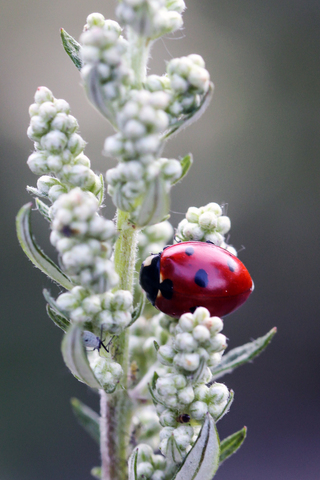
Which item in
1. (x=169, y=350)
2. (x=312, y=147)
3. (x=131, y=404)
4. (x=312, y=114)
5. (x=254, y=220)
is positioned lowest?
(x=131, y=404)

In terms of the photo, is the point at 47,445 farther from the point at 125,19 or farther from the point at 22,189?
the point at 125,19

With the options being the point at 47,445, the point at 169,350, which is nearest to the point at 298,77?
the point at 47,445

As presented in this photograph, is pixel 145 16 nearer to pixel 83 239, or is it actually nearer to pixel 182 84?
pixel 182 84

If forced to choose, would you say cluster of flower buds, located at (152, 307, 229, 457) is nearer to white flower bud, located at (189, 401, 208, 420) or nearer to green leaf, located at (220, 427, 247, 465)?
white flower bud, located at (189, 401, 208, 420)

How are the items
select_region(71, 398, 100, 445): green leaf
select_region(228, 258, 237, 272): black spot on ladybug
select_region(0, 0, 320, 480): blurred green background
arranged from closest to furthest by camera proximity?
select_region(228, 258, 237, 272): black spot on ladybug < select_region(71, 398, 100, 445): green leaf < select_region(0, 0, 320, 480): blurred green background

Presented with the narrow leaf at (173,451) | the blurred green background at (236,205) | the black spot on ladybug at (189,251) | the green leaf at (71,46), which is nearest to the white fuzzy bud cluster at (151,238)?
the black spot on ladybug at (189,251)

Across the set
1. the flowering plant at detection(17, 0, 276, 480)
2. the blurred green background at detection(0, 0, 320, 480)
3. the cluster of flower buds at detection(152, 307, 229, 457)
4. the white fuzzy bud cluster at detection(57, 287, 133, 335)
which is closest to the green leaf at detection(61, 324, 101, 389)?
the flowering plant at detection(17, 0, 276, 480)

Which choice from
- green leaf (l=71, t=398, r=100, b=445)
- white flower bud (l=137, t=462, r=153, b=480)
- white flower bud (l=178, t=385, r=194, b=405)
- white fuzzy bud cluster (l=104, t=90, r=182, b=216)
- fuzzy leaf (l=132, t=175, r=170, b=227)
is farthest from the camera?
green leaf (l=71, t=398, r=100, b=445)
